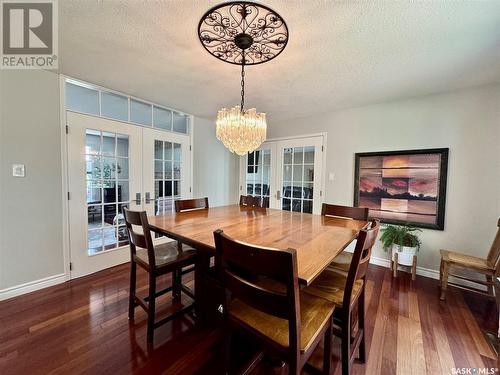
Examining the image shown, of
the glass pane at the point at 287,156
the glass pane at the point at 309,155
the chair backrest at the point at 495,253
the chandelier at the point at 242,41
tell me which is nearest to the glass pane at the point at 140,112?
the chandelier at the point at 242,41

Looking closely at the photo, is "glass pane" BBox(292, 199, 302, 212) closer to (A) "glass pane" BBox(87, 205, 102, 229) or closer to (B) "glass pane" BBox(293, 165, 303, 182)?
(B) "glass pane" BBox(293, 165, 303, 182)

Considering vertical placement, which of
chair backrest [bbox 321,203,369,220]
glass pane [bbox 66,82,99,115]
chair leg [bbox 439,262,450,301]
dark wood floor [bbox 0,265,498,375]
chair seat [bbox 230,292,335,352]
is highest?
glass pane [bbox 66,82,99,115]

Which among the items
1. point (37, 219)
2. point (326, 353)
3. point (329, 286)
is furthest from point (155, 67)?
point (326, 353)

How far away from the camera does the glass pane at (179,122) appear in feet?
11.6

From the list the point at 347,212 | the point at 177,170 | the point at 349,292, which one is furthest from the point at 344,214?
the point at 177,170

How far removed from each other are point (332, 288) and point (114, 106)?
127 inches

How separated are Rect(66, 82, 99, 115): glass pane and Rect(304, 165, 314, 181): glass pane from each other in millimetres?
3140

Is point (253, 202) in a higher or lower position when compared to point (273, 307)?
higher

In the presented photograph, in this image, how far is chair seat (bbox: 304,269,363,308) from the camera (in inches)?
49.2

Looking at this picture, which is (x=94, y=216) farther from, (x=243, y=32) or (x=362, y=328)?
(x=362, y=328)

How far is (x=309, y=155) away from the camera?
370 centimetres

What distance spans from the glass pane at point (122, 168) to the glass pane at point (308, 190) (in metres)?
2.81

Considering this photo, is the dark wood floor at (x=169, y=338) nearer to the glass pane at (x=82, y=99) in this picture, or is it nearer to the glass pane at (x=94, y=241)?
the glass pane at (x=94, y=241)

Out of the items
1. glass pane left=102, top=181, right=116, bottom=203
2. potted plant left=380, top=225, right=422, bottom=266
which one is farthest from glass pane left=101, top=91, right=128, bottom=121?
potted plant left=380, top=225, right=422, bottom=266
